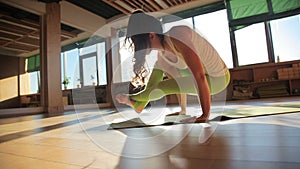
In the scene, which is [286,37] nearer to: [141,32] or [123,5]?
[123,5]

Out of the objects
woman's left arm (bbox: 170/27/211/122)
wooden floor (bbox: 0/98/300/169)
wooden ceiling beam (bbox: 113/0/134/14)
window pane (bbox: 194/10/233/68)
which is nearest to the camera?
wooden floor (bbox: 0/98/300/169)

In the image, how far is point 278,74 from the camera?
3.83 metres

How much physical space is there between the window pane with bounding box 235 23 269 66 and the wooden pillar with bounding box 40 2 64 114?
11.8 feet

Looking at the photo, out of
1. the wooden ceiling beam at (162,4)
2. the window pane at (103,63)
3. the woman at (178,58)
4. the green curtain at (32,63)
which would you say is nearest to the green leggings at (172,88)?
the woman at (178,58)

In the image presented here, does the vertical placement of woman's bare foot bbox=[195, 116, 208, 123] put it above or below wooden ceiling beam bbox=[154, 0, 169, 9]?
below

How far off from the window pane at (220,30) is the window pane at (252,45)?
20 cm

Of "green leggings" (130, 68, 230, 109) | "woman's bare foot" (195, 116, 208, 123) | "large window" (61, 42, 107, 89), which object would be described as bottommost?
"woman's bare foot" (195, 116, 208, 123)

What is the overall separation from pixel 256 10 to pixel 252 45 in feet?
2.22

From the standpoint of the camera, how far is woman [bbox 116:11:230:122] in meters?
1.05

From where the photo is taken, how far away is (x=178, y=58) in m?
1.27

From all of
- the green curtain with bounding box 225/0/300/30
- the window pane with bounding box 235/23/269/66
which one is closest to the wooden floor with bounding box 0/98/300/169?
the window pane with bounding box 235/23/269/66

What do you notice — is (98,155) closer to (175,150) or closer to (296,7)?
(175,150)

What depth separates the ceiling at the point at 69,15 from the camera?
3.91 m

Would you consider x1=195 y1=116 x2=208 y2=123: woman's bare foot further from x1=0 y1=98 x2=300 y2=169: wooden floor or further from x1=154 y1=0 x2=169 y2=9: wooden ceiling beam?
x1=154 y1=0 x2=169 y2=9: wooden ceiling beam
